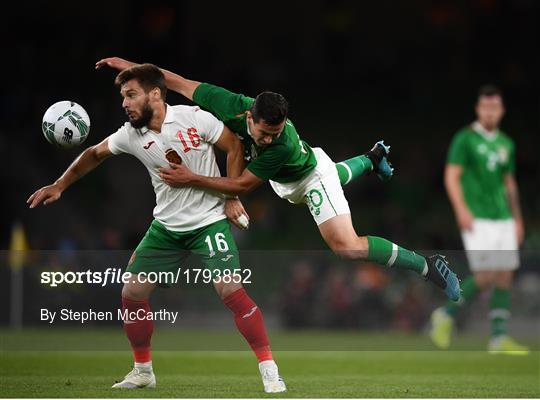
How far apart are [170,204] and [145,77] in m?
0.84

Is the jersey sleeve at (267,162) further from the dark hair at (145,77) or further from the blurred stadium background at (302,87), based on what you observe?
the blurred stadium background at (302,87)

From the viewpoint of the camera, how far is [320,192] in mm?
8352

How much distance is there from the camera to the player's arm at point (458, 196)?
443 inches

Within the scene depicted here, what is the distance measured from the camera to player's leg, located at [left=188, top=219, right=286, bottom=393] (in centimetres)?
737

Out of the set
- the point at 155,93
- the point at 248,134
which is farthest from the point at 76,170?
the point at 248,134

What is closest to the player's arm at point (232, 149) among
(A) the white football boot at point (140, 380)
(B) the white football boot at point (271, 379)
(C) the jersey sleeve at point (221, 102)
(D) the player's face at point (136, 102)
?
(C) the jersey sleeve at point (221, 102)

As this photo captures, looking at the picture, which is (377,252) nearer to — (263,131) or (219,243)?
(219,243)

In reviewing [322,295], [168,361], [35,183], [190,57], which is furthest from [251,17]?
[168,361]

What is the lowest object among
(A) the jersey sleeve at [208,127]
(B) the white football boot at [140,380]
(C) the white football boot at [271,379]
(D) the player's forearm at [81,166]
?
(B) the white football boot at [140,380]

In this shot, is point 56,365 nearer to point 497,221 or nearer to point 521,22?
point 497,221

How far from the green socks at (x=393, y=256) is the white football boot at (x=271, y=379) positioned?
1.33 m

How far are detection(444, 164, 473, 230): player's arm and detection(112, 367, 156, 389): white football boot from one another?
14.7ft

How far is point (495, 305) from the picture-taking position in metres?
11.3

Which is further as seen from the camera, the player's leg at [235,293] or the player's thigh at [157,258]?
the player's thigh at [157,258]
